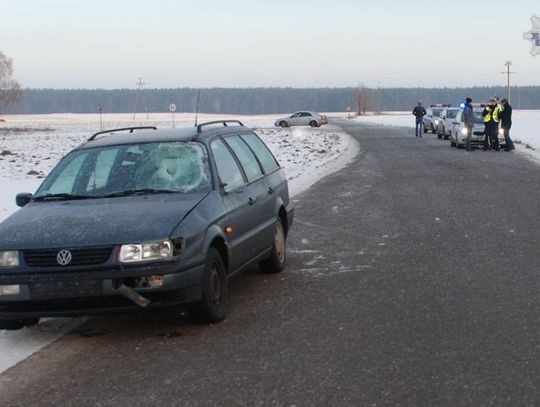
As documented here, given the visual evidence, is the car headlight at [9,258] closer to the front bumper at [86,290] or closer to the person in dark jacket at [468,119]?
the front bumper at [86,290]

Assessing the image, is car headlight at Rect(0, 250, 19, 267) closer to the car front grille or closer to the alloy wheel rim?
the car front grille

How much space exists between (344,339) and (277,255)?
2356 millimetres

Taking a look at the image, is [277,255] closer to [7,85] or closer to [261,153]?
[261,153]

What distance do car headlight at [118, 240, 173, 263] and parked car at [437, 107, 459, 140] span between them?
95.1ft

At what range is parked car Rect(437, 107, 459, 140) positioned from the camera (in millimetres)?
33344

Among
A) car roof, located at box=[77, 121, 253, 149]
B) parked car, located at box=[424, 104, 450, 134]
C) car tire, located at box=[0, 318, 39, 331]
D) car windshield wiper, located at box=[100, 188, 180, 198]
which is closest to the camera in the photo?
car tire, located at box=[0, 318, 39, 331]

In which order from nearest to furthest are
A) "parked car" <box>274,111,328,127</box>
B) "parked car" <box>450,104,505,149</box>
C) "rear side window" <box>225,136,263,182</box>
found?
1. "rear side window" <box>225,136,263,182</box>
2. "parked car" <box>450,104,505,149</box>
3. "parked car" <box>274,111,328,127</box>

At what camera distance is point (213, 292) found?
564 centimetres

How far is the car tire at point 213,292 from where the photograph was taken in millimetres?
5457

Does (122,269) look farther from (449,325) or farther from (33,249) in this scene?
(449,325)

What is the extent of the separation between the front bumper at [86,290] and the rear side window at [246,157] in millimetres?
1971

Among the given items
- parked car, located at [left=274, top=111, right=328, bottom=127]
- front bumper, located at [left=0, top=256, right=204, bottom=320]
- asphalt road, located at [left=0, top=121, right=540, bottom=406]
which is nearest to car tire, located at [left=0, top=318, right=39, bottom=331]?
front bumper, located at [left=0, top=256, right=204, bottom=320]

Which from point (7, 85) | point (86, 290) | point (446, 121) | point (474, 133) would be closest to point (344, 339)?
point (86, 290)

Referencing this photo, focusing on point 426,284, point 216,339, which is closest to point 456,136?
point 426,284
